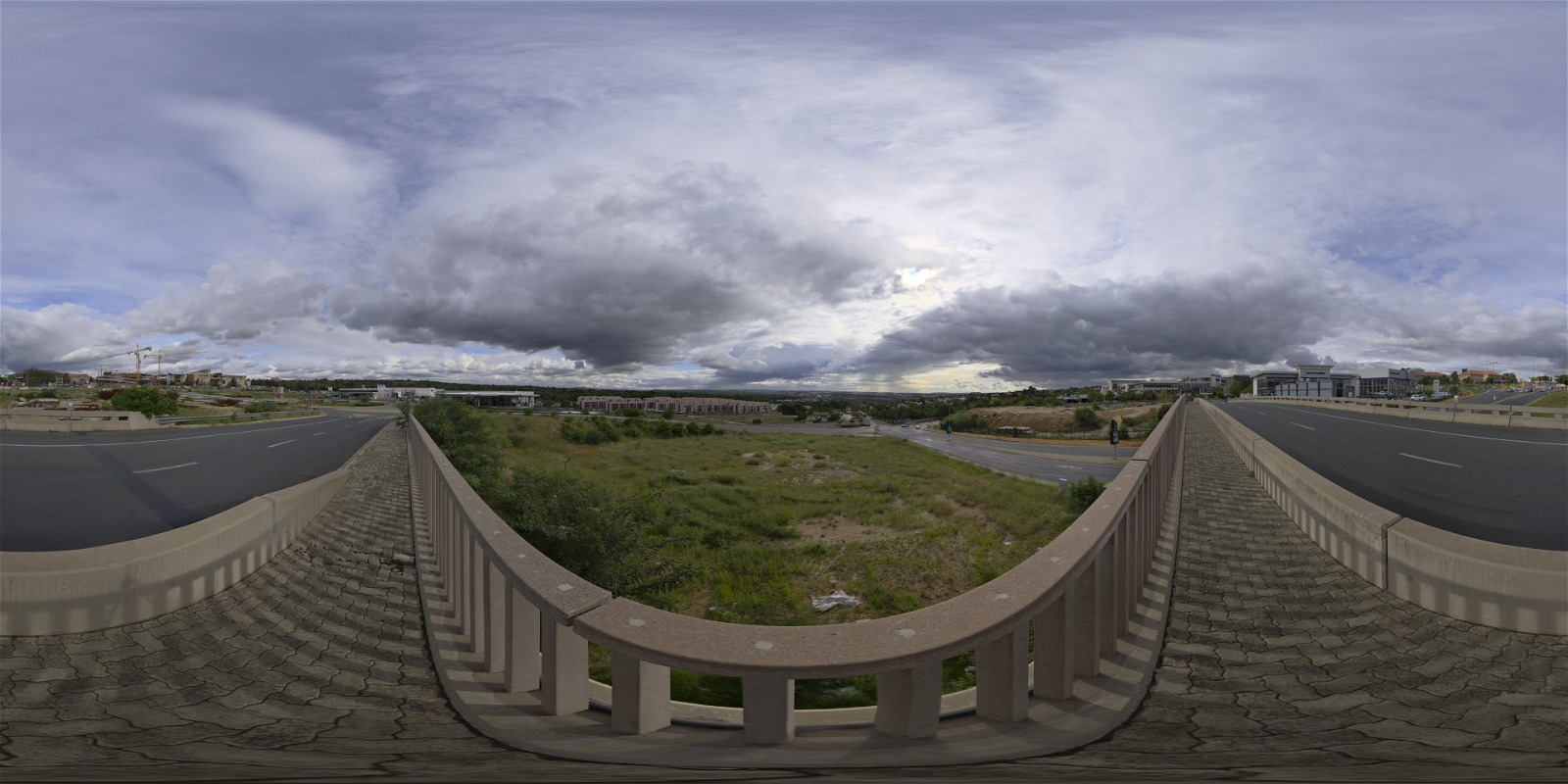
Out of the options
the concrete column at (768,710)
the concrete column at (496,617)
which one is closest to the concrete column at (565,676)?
the concrete column at (496,617)

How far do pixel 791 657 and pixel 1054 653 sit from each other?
133 centimetres

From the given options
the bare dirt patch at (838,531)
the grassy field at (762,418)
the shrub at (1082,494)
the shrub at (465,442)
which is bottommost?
the grassy field at (762,418)

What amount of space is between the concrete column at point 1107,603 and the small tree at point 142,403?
42102 mm

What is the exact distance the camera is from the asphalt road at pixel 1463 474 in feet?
24.5

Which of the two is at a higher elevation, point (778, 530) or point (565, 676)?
point (565, 676)

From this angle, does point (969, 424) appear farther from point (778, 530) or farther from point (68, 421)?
point (68, 421)

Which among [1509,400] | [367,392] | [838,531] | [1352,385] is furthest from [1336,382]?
[367,392]

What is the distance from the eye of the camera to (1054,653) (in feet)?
8.59

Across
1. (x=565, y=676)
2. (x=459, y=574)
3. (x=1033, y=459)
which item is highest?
(x=565, y=676)

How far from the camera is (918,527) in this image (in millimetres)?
13141

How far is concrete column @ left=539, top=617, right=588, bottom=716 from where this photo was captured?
2.57 metres

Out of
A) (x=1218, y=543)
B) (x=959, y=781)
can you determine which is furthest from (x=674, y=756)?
(x=1218, y=543)

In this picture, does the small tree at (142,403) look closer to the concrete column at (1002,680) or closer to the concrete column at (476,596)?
the concrete column at (476,596)

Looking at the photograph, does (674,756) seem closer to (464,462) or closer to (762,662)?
(762,662)
